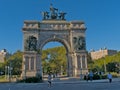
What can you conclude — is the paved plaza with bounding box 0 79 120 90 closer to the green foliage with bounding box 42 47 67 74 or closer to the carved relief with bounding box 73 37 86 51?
the carved relief with bounding box 73 37 86 51

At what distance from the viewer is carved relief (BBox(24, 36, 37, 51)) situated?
50.6m

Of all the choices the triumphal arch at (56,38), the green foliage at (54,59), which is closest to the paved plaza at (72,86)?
the triumphal arch at (56,38)

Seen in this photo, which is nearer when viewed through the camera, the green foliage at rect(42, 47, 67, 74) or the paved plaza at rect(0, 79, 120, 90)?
the paved plaza at rect(0, 79, 120, 90)

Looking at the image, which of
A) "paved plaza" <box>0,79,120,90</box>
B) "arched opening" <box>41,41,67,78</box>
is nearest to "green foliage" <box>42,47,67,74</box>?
"arched opening" <box>41,41,67,78</box>

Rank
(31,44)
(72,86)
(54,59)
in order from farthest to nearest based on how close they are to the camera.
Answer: (54,59) → (31,44) → (72,86)

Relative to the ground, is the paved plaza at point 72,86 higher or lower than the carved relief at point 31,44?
lower

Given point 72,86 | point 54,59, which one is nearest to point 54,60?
point 54,59

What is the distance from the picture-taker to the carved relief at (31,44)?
50.6 meters

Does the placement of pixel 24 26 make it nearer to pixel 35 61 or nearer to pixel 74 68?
pixel 35 61

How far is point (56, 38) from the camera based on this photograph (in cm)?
5219

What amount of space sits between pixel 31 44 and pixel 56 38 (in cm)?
508

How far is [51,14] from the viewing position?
53562 millimetres

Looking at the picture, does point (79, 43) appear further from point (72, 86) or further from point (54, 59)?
point (54, 59)

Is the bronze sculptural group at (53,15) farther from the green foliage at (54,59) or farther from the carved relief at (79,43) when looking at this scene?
the green foliage at (54,59)
